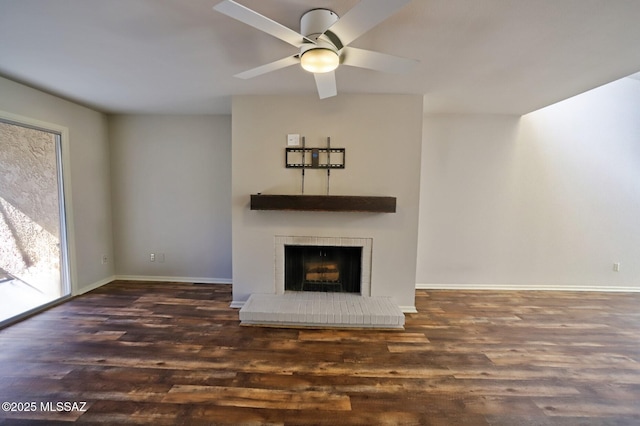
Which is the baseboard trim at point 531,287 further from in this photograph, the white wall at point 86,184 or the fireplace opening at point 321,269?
the white wall at point 86,184

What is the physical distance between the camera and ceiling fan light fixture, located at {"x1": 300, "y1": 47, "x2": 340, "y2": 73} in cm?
148

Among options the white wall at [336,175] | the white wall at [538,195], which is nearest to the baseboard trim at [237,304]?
the white wall at [336,175]

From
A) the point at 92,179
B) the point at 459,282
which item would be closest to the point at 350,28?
the point at 459,282

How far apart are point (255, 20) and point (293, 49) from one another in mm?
641

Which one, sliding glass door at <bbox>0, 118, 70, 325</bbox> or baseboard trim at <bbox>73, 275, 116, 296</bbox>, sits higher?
sliding glass door at <bbox>0, 118, 70, 325</bbox>

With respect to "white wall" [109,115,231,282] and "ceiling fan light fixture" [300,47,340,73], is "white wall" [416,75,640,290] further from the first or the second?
"white wall" [109,115,231,282]

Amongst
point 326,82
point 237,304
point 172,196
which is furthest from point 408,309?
point 172,196

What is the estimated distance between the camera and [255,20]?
126 cm

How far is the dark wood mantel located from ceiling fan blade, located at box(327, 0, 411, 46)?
4.97ft

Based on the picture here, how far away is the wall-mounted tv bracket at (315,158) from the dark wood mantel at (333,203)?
377mm

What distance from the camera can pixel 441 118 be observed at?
137 inches

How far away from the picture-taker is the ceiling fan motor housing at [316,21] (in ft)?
4.57

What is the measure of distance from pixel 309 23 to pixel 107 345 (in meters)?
2.98

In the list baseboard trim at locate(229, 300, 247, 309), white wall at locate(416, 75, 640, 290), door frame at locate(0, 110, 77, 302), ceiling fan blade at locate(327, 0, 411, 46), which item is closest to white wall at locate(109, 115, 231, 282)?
door frame at locate(0, 110, 77, 302)
